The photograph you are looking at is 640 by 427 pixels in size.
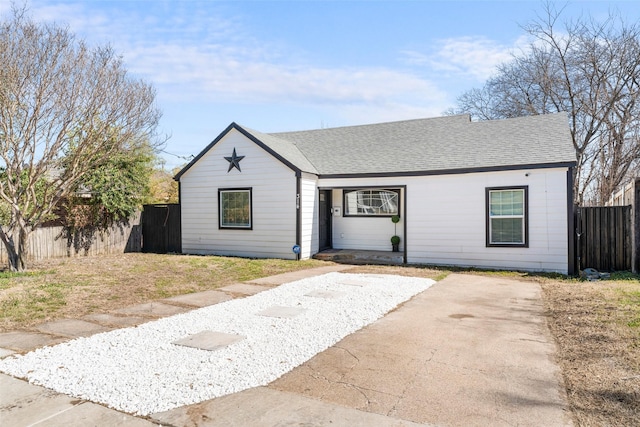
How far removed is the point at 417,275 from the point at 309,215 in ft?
14.8

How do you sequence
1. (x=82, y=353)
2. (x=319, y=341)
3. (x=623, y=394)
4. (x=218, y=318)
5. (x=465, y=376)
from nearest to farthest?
(x=623, y=394), (x=465, y=376), (x=82, y=353), (x=319, y=341), (x=218, y=318)

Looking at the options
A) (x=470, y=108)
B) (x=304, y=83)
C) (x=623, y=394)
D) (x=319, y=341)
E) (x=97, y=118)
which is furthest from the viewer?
(x=470, y=108)

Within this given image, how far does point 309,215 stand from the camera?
13492mm

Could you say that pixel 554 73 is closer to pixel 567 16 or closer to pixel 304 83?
pixel 567 16

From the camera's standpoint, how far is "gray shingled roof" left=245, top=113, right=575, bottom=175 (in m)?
11.5

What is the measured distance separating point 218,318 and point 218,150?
942 centimetres

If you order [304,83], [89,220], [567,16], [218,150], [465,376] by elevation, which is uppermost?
[567,16]

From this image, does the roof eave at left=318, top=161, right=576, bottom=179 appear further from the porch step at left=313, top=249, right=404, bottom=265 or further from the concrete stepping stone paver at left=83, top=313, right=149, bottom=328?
the concrete stepping stone paver at left=83, top=313, right=149, bottom=328

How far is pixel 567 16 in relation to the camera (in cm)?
1984

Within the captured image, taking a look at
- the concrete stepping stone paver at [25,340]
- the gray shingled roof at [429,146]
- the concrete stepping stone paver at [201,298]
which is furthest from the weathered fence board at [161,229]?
the concrete stepping stone paver at [25,340]

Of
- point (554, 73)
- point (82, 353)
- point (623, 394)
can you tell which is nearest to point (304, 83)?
point (554, 73)

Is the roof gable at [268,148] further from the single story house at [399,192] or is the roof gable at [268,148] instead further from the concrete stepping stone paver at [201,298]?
the concrete stepping stone paver at [201,298]

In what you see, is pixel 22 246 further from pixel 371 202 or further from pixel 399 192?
pixel 399 192

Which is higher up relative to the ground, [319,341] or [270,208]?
[270,208]
